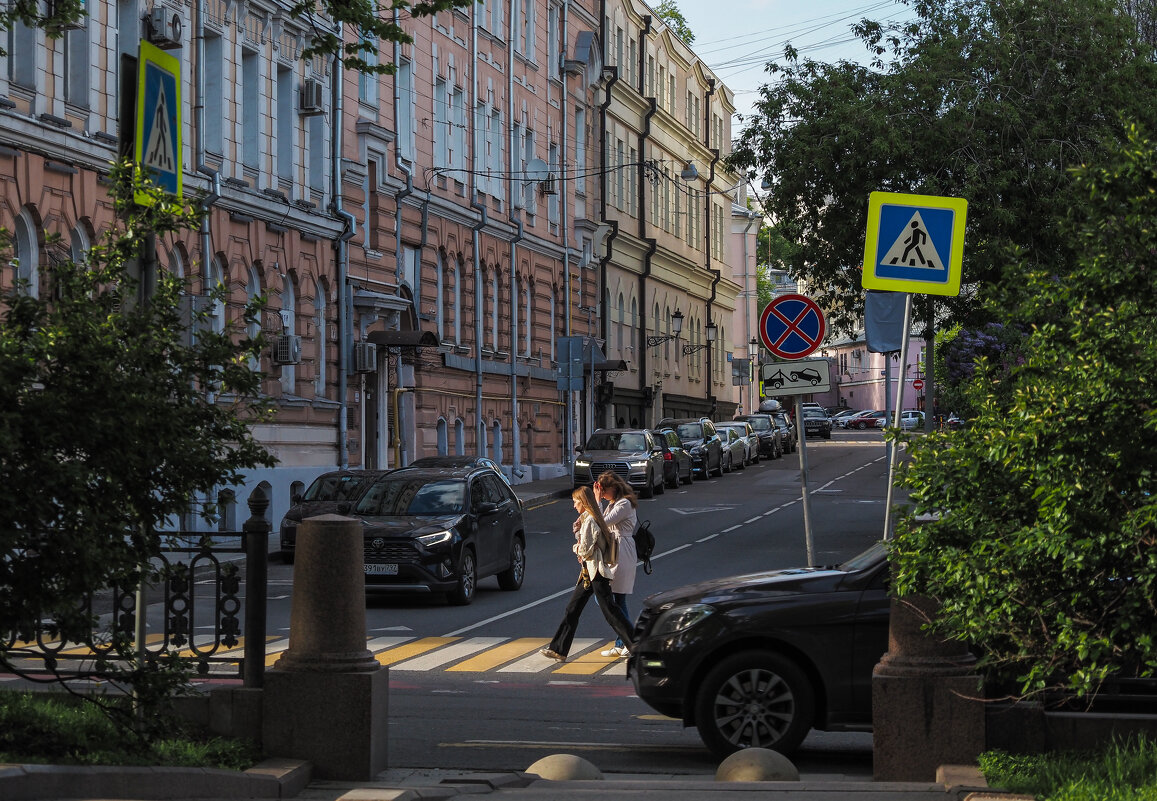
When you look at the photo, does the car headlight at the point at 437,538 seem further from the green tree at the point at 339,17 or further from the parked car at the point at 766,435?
the parked car at the point at 766,435

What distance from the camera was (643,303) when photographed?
61719 millimetres

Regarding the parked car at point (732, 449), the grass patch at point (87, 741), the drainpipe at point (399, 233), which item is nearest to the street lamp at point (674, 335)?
the parked car at point (732, 449)

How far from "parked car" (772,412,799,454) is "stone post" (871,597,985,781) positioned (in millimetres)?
56398

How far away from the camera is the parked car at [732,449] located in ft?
177

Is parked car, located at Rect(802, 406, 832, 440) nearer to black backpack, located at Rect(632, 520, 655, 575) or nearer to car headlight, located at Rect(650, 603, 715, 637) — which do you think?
black backpack, located at Rect(632, 520, 655, 575)

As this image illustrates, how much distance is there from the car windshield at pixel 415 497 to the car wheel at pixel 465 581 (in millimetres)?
642

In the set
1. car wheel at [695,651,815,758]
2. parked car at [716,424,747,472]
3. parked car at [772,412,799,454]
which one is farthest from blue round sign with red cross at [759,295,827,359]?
parked car at [772,412,799,454]

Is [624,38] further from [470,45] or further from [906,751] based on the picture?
[906,751]

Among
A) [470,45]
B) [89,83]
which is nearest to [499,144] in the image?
[470,45]

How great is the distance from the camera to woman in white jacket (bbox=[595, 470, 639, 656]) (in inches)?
604

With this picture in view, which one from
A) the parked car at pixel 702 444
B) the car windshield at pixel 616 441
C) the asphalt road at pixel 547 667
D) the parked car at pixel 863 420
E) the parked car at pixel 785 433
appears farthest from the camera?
the parked car at pixel 863 420

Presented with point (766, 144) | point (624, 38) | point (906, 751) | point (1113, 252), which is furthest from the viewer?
point (624, 38)

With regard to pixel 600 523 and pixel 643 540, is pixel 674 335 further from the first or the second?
pixel 600 523

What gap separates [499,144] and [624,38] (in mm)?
15726
